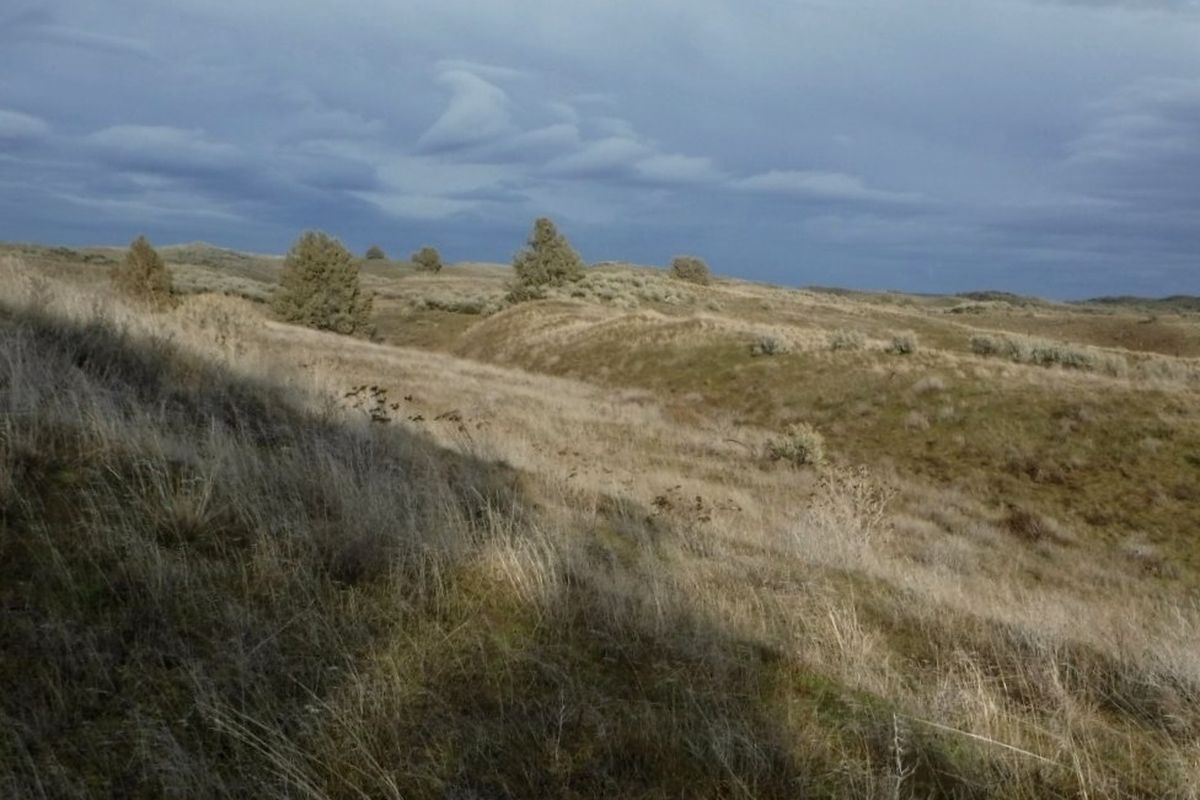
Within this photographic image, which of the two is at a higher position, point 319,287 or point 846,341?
point 319,287

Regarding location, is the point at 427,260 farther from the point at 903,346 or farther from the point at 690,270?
the point at 903,346

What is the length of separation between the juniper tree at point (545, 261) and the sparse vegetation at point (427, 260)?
49306mm

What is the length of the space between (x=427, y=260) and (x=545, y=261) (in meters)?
51.1

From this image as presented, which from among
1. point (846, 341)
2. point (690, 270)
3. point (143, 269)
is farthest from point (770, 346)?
point (690, 270)

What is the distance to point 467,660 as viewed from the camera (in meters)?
3.69

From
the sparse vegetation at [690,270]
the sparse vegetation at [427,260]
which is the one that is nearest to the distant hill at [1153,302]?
the sparse vegetation at [690,270]

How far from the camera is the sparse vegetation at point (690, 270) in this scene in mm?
83500

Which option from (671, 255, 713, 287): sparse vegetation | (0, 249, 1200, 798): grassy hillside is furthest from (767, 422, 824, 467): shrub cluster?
(671, 255, 713, 287): sparse vegetation

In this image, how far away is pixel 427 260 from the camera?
105188mm

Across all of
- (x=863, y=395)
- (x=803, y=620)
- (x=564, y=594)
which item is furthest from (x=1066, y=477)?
(x=564, y=594)

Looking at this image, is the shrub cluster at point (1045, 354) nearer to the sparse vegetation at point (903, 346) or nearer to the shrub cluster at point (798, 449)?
the sparse vegetation at point (903, 346)

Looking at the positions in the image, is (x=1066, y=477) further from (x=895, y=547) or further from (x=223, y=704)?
(x=223, y=704)

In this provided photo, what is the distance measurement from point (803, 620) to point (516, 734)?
2.13 meters

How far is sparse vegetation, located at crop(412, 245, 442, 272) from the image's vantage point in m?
105
